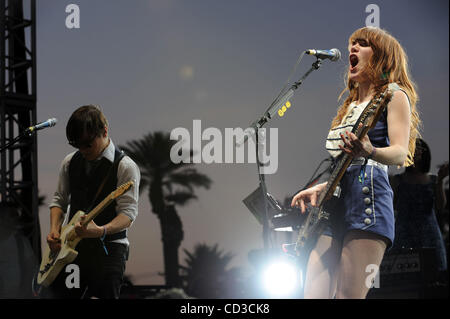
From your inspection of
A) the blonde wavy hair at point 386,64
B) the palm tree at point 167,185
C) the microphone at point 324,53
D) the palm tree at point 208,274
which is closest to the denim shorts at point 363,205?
the blonde wavy hair at point 386,64

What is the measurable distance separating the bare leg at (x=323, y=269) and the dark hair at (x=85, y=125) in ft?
6.06

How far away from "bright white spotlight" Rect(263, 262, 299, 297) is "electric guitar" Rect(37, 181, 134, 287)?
3.50 ft

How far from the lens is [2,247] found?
5.44 meters

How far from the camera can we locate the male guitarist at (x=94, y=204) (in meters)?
3.70

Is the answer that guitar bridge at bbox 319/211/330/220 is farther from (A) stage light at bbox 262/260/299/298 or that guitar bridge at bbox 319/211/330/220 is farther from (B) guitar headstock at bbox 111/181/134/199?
(B) guitar headstock at bbox 111/181/134/199

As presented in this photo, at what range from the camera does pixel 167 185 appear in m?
11.1

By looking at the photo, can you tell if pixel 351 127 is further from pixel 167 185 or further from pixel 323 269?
pixel 167 185

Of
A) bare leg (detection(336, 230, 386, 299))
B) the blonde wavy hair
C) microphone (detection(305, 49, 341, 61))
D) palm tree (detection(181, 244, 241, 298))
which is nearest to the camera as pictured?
bare leg (detection(336, 230, 386, 299))

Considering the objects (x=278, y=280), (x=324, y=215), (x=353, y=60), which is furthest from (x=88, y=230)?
(x=353, y=60)

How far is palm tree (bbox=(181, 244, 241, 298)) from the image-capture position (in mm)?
10258

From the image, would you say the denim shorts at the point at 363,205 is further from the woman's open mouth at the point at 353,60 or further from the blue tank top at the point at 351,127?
the woman's open mouth at the point at 353,60

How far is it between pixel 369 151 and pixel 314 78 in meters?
1.90

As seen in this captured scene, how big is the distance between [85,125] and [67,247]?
827 millimetres

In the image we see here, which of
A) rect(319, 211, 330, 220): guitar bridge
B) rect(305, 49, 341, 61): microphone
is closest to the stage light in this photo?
rect(319, 211, 330, 220): guitar bridge
